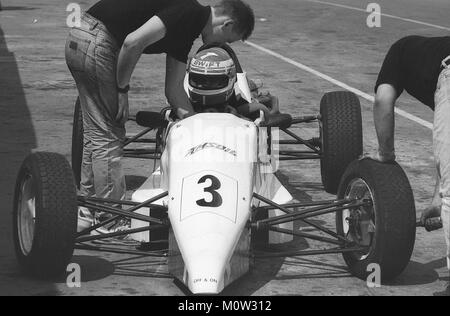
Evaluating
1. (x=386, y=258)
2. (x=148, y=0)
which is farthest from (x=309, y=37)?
(x=386, y=258)

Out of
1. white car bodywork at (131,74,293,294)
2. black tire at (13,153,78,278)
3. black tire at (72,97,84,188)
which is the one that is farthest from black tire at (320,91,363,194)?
black tire at (13,153,78,278)

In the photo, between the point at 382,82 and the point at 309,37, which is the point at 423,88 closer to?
the point at 382,82

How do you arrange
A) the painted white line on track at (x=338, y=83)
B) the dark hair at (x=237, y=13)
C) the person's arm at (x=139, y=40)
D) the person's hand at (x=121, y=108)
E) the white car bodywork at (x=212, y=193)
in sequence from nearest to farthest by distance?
the white car bodywork at (x=212, y=193) < the person's arm at (x=139, y=40) < the dark hair at (x=237, y=13) < the person's hand at (x=121, y=108) < the painted white line on track at (x=338, y=83)

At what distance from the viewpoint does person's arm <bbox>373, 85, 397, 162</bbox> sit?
7500 mm

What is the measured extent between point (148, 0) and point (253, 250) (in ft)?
6.40

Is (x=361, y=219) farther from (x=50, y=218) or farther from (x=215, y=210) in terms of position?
(x=50, y=218)

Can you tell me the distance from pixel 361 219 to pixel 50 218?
2016 mm

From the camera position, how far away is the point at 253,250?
27.0 feet

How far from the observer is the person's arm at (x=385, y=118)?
750 cm

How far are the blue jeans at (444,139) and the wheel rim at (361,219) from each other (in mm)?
586

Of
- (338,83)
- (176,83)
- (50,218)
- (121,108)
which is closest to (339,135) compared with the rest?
(176,83)

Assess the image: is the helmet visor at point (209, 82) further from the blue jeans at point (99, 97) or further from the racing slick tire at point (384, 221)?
the racing slick tire at point (384, 221)

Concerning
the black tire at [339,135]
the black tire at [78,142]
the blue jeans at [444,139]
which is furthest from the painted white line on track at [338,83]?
the blue jeans at [444,139]

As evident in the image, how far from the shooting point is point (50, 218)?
7.09m
